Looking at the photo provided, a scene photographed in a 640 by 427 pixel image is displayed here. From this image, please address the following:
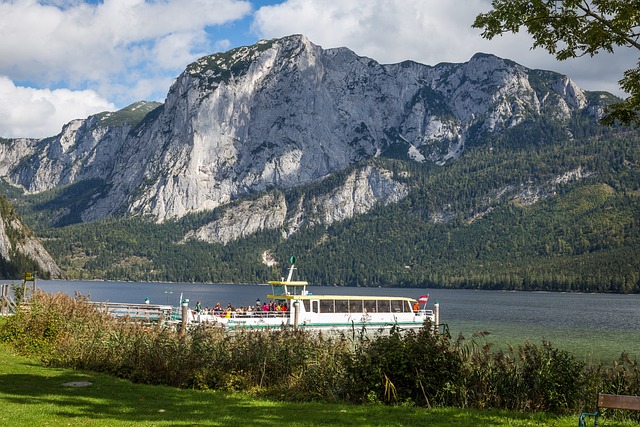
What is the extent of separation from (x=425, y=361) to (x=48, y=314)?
17520 millimetres

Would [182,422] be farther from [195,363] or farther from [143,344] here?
[143,344]

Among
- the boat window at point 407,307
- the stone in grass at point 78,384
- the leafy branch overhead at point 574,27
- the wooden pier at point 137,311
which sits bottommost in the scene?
the boat window at point 407,307

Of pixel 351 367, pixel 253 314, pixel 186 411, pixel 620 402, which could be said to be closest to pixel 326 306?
pixel 253 314

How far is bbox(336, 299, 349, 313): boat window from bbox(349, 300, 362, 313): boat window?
461 mm

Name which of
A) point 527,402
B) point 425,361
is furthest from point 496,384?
point 425,361

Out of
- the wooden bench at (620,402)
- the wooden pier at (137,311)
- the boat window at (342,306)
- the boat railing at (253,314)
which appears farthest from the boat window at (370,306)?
the wooden bench at (620,402)

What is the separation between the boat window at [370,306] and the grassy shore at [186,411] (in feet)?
130

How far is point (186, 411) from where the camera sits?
15.5 meters

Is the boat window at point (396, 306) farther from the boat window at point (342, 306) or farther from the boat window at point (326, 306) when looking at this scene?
the boat window at point (326, 306)

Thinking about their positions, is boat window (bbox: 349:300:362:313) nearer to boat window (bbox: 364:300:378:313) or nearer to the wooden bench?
boat window (bbox: 364:300:378:313)

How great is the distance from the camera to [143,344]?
22.2 meters

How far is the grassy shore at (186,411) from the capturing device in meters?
14.1

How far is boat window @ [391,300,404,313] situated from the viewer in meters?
60.0

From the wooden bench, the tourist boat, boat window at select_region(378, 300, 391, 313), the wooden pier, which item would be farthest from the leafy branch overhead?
boat window at select_region(378, 300, 391, 313)
